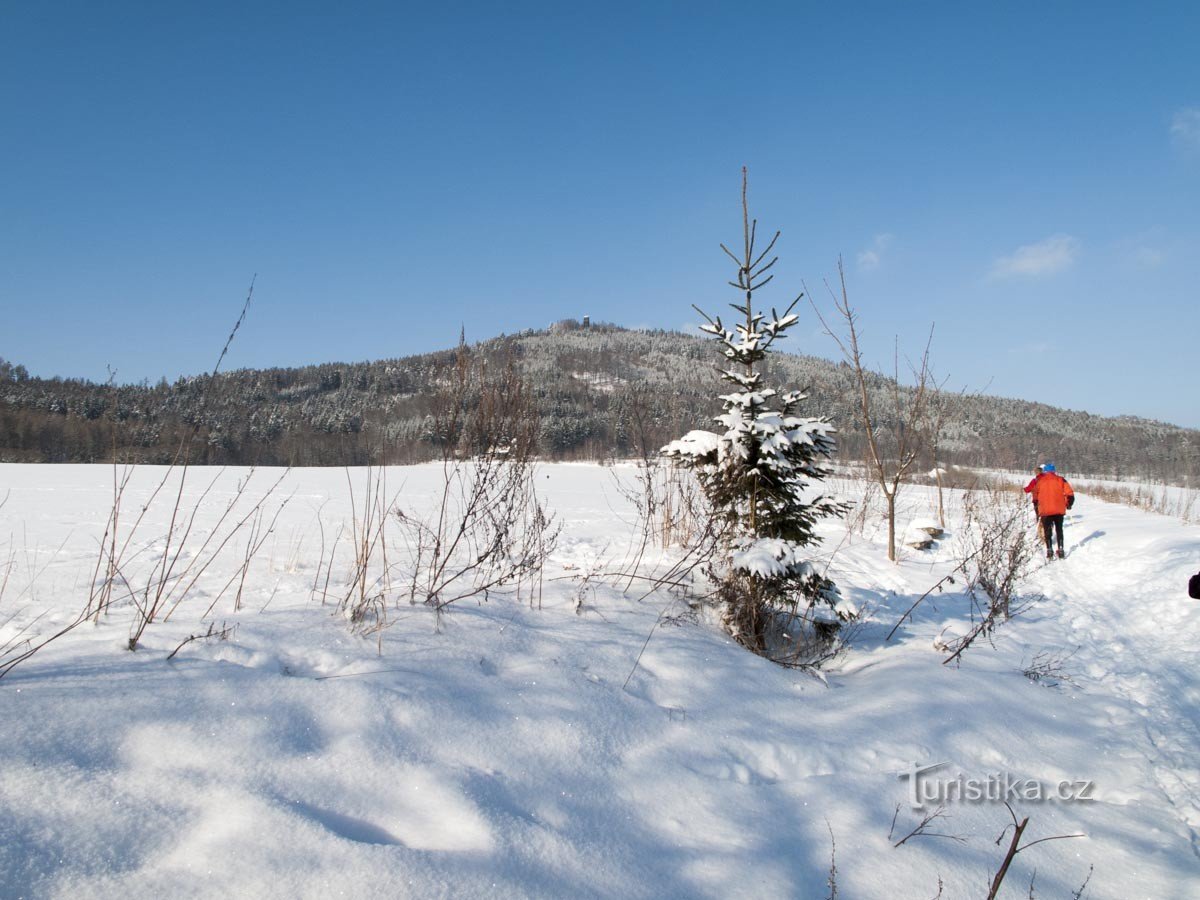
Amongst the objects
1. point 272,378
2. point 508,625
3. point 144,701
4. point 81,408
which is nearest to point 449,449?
point 508,625

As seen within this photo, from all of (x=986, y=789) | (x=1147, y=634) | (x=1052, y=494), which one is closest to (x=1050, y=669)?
(x=1147, y=634)

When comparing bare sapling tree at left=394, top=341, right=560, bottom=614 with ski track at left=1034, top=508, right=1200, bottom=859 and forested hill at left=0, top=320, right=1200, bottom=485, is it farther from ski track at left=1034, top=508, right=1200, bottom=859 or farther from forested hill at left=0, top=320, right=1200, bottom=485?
ski track at left=1034, top=508, right=1200, bottom=859

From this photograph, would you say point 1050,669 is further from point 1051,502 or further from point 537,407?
point 1051,502

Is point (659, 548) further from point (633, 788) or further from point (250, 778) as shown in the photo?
point (250, 778)

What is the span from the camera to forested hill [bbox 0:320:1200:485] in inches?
134

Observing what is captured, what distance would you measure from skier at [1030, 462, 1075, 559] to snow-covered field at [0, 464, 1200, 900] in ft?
22.9

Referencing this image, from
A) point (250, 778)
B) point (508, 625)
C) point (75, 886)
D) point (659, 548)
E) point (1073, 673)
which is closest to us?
point (75, 886)

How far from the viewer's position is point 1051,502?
977 cm

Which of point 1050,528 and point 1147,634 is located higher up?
point 1050,528

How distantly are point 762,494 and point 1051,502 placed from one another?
346 inches

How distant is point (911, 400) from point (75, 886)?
10.8 meters

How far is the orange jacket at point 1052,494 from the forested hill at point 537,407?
5.84 feet

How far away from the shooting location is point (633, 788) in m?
2.05

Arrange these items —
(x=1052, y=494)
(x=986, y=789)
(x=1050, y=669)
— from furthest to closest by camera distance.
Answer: (x=1052, y=494)
(x=1050, y=669)
(x=986, y=789)
